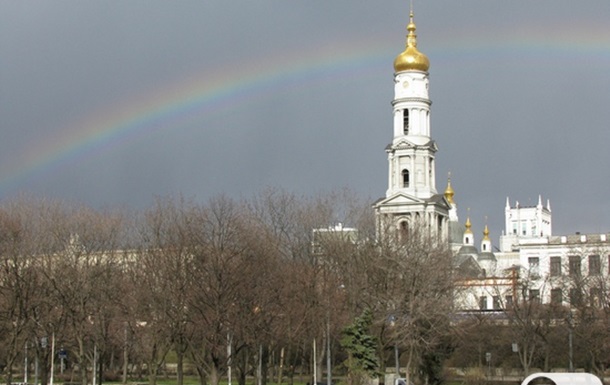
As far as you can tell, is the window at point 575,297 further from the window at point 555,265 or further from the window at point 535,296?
the window at point 555,265

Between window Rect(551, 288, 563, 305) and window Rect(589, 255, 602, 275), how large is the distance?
339cm

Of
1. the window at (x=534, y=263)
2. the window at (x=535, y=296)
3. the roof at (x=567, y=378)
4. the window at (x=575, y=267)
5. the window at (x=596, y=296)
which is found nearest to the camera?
the roof at (x=567, y=378)

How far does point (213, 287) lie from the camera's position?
56594mm

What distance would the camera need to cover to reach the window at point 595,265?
3364 inches

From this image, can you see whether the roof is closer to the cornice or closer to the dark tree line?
the dark tree line

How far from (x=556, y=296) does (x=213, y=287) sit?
42.7 metres

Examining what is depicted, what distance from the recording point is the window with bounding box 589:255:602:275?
85.4 m

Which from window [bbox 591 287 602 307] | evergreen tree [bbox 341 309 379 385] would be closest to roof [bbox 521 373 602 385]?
evergreen tree [bbox 341 309 379 385]

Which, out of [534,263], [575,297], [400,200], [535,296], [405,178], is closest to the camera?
[575,297]

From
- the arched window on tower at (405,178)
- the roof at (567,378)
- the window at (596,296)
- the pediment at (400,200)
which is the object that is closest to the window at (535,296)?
the window at (596,296)

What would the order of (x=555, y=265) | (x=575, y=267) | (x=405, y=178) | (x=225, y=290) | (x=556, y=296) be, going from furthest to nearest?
1. (x=405, y=178)
2. (x=555, y=265)
3. (x=556, y=296)
4. (x=575, y=267)
5. (x=225, y=290)

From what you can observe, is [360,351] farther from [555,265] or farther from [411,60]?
[411,60]

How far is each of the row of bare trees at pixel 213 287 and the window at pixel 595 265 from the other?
1537 centimetres

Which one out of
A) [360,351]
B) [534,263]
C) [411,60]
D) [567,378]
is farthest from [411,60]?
[567,378]
